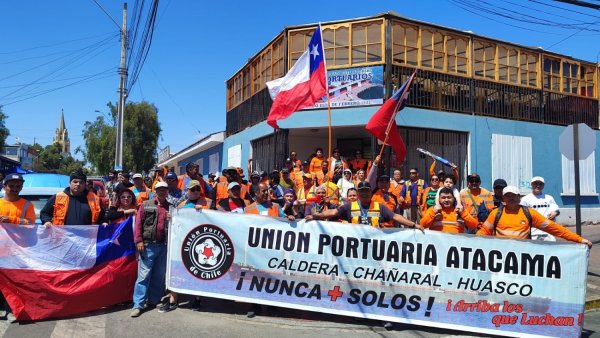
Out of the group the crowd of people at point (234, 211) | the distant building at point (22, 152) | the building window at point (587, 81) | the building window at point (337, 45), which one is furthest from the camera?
the distant building at point (22, 152)

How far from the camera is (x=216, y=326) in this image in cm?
Result: 514

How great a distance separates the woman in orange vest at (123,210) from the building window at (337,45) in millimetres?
8889

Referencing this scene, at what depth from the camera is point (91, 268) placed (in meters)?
5.62

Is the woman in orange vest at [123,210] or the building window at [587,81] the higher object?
the building window at [587,81]

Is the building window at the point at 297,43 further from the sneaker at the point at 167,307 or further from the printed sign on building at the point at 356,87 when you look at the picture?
the sneaker at the point at 167,307

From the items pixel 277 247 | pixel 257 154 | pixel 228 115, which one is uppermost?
pixel 228 115

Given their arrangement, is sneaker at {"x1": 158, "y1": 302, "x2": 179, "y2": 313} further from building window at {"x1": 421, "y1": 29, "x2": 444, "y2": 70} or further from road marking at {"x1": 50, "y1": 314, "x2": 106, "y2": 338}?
building window at {"x1": 421, "y1": 29, "x2": 444, "y2": 70}

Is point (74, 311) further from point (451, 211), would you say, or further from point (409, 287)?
point (451, 211)

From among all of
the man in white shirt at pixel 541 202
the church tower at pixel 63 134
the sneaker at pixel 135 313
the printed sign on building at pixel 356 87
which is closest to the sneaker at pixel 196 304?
the sneaker at pixel 135 313

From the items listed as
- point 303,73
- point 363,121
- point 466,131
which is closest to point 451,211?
point 303,73

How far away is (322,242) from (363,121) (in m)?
7.93

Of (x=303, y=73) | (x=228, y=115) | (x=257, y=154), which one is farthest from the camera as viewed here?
(x=228, y=115)

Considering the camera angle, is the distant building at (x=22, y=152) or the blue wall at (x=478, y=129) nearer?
the blue wall at (x=478, y=129)

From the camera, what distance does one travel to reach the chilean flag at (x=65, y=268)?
5223 millimetres
